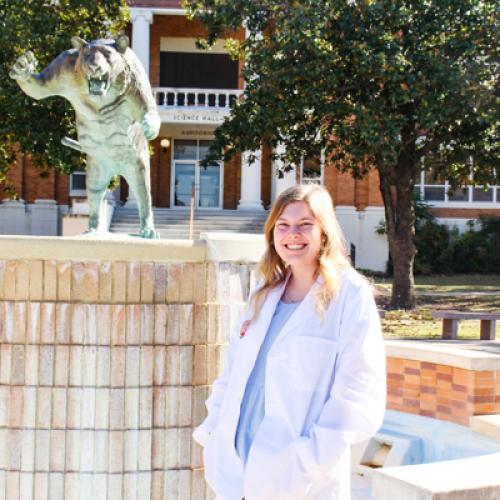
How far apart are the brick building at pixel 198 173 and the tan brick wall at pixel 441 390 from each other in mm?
20014

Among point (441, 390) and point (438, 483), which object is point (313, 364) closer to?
point (438, 483)

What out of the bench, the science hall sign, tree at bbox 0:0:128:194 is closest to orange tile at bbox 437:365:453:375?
the bench

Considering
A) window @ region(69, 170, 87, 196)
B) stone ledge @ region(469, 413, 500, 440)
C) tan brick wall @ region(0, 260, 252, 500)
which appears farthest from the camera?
window @ region(69, 170, 87, 196)

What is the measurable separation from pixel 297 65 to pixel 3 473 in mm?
12624

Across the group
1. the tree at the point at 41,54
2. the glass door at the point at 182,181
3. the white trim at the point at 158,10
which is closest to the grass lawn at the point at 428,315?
the tree at the point at 41,54

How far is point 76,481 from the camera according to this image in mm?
3756

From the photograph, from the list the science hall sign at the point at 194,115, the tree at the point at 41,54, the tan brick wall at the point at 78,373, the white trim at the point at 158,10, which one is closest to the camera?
the tan brick wall at the point at 78,373

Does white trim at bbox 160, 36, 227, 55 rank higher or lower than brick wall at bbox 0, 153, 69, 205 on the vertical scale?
higher

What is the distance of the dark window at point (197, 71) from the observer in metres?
28.5

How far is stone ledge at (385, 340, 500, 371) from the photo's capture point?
5094 millimetres

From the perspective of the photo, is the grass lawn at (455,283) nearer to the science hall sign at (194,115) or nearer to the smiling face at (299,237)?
the science hall sign at (194,115)

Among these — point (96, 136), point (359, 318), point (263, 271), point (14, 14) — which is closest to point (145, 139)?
point (96, 136)

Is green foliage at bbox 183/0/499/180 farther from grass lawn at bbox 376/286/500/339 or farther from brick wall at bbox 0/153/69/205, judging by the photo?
brick wall at bbox 0/153/69/205

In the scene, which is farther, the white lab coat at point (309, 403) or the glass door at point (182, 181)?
the glass door at point (182, 181)
